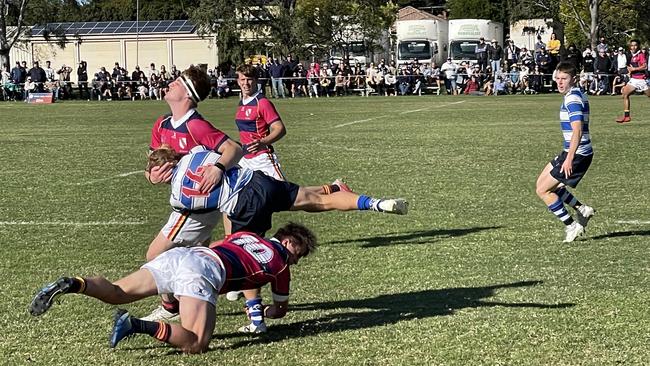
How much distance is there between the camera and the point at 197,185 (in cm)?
634

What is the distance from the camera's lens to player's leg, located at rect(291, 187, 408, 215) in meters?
7.45

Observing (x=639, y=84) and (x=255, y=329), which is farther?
(x=639, y=84)

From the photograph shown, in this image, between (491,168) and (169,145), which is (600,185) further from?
(169,145)

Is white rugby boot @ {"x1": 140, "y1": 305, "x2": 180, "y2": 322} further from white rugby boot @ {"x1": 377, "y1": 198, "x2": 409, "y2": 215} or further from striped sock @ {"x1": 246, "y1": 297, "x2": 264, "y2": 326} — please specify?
white rugby boot @ {"x1": 377, "y1": 198, "x2": 409, "y2": 215}

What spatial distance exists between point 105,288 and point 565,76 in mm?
5456

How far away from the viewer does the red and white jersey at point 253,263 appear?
5879mm

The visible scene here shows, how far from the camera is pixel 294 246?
622 centimetres

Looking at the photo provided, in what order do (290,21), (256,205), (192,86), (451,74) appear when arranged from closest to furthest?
(256,205) → (192,86) → (451,74) → (290,21)

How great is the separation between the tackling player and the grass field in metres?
0.25

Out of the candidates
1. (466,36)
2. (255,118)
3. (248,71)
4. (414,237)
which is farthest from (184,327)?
(466,36)

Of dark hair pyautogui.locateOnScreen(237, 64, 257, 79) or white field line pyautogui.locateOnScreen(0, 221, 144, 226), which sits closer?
dark hair pyautogui.locateOnScreen(237, 64, 257, 79)

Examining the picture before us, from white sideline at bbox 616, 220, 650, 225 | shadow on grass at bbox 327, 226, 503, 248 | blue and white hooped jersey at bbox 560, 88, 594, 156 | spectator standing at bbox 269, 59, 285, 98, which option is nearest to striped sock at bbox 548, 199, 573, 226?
blue and white hooped jersey at bbox 560, 88, 594, 156

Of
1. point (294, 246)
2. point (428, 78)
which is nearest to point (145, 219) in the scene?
point (294, 246)

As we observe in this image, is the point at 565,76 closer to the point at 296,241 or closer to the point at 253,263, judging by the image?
the point at 296,241
